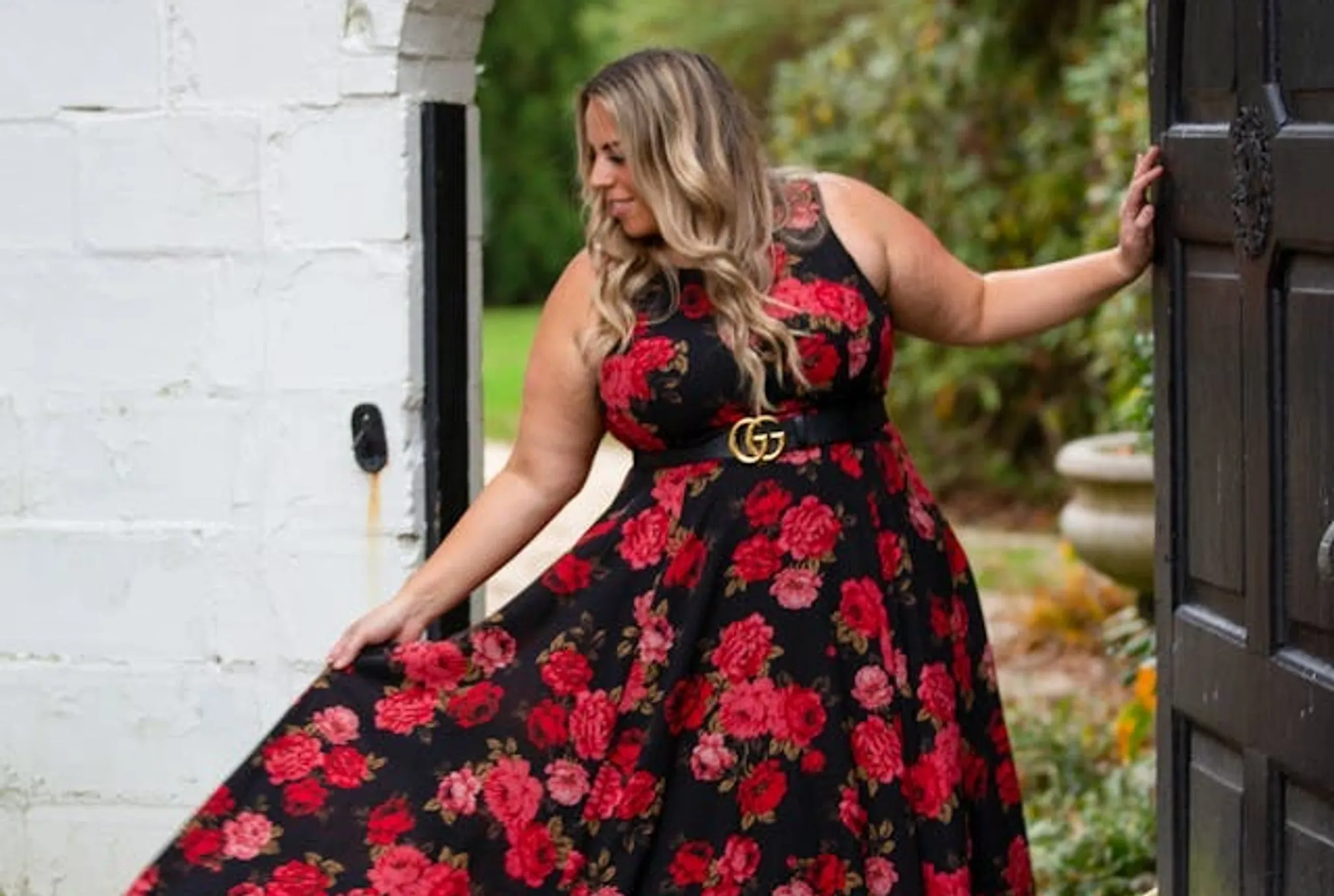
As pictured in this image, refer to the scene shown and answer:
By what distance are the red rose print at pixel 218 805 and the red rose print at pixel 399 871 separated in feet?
0.73

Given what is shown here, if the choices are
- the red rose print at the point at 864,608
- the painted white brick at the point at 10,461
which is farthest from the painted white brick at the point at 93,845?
the red rose print at the point at 864,608

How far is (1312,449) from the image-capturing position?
3752 mm

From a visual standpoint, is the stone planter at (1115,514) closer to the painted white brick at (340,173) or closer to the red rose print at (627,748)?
the painted white brick at (340,173)

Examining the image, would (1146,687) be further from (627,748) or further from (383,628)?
(383,628)

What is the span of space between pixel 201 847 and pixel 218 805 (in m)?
0.07

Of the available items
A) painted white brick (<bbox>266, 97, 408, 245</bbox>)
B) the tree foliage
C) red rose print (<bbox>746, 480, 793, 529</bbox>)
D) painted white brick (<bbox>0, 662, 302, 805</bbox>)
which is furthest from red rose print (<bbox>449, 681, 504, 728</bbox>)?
the tree foliage

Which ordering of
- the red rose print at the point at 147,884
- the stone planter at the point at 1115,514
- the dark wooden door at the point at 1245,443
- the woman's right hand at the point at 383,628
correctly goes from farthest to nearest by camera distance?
the stone planter at the point at 1115,514, the woman's right hand at the point at 383,628, the red rose print at the point at 147,884, the dark wooden door at the point at 1245,443

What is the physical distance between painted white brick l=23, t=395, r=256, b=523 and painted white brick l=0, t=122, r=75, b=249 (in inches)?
11.7

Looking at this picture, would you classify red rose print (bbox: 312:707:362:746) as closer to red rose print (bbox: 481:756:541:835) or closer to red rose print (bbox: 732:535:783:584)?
red rose print (bbox: 481:756:541:835)

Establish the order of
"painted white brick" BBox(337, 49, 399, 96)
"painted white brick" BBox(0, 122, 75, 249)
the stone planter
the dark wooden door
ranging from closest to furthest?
the dark wooden door
"painted white brick" BBox(337, 49, 399, 96)
"painted white brick" BBox(0, 122, 75, 249)
the stone planter

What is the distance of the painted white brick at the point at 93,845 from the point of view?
5.26 m

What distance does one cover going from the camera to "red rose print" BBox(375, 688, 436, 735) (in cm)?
438

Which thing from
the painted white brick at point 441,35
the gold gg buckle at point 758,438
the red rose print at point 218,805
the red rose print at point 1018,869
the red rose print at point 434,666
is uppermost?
the painted white brick at point 441,35

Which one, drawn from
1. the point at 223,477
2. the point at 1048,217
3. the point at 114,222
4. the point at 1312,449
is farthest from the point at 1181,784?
the point at 1048,217
